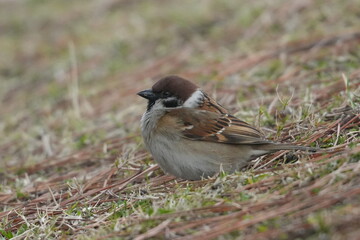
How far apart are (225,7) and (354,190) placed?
7.71m

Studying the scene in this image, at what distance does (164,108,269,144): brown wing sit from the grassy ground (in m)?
0.27

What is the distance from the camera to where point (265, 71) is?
24.7 ft

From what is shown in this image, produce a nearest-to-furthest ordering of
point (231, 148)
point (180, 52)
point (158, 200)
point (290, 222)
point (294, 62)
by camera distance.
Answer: point (290, 222) < point (158, 200) < point (231, 148) < point (294, 62) < point (180, 52)

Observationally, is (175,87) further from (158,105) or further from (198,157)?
(198,157)

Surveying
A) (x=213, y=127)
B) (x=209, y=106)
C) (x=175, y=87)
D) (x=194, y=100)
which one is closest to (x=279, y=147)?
(x=213, y=127)

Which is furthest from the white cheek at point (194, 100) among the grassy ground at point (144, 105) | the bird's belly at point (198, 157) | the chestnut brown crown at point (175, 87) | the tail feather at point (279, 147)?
the tail feather at point (279, 147)

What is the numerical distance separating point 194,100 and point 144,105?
2.51 meters

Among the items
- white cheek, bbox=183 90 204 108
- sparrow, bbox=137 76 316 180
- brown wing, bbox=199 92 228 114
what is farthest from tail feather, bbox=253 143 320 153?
white cheek, bbox=183 90 204 108

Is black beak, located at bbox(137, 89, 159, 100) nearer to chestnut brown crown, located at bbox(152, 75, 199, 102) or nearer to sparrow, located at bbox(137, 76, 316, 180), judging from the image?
chestnut brown crown, located at bbox(152, 75, 199, 102)

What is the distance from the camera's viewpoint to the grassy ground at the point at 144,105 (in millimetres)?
3646

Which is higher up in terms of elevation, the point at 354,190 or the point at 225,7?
the point at 225,7

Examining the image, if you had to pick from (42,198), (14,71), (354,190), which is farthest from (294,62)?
(14,71)

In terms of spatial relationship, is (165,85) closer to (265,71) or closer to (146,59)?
(265,71)

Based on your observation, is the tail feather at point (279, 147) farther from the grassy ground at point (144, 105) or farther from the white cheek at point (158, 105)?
the white cheek at point (158, 105)
